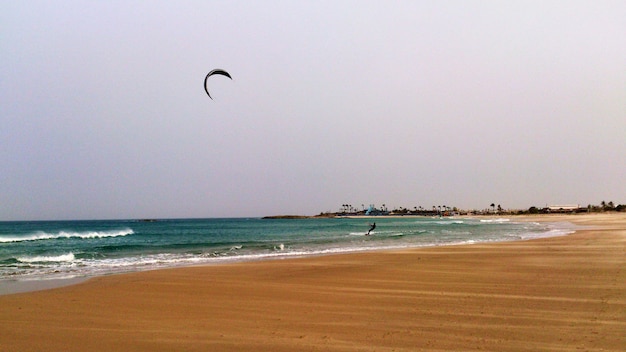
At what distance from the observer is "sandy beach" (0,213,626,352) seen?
6215 millimetres

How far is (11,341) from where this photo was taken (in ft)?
21.9

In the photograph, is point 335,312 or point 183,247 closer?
point 335,312

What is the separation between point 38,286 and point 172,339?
26.8 ft

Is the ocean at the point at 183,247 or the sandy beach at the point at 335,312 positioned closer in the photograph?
the sandy beach at the point at 335,312

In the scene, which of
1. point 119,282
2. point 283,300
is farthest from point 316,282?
point 119,282

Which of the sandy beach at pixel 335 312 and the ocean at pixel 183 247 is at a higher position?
the sandy beach at pixel 335 312

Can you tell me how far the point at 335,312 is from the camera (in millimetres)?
8078

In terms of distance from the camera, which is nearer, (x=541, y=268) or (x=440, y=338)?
(x=440, y=338)

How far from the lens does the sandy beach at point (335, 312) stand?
621cm

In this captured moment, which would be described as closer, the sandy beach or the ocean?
the sandy beach

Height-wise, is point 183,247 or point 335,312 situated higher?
point 335,312

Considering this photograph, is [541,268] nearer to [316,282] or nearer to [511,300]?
[511,300]

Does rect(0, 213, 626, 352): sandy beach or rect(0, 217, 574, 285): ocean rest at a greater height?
rect(0, 213, 626, 352): sandy beach

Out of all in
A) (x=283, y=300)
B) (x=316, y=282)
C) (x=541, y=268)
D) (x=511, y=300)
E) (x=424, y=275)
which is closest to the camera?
(x=511, y=300)
